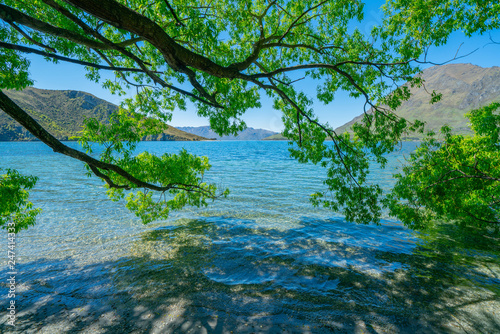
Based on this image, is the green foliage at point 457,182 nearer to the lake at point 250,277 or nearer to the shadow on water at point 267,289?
the lake at point 250,277

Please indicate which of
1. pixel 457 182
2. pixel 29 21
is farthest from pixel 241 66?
pixel 457 182

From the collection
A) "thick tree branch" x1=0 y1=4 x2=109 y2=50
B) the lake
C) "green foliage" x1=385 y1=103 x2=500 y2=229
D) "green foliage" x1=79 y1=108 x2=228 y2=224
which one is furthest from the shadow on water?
"thick tree branch" x1=0 y1=4 x2=109 y2=50

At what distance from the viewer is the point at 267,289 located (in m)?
7.02

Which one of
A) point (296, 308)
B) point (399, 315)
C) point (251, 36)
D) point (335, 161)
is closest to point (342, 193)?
point (335, 161)

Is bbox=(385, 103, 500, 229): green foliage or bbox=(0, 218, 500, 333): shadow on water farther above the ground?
bbox=(385, 103, 500, 229): green foliage

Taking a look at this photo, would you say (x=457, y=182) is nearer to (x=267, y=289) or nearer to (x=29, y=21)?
(x=267, y=289)

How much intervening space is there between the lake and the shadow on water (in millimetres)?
39

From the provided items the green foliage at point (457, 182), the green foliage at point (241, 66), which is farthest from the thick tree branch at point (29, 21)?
the green foliage at point (457, 182)

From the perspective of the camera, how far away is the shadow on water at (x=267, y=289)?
5500 millimetres

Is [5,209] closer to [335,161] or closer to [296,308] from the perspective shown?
[296,308]

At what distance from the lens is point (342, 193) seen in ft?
32.4

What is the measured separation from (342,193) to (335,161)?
4.87 ft

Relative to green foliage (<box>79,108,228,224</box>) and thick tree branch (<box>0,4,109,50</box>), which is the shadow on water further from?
thick tree branch (<box>0,4,109,50</box>)

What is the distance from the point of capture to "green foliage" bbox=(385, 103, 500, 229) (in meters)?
10.5
